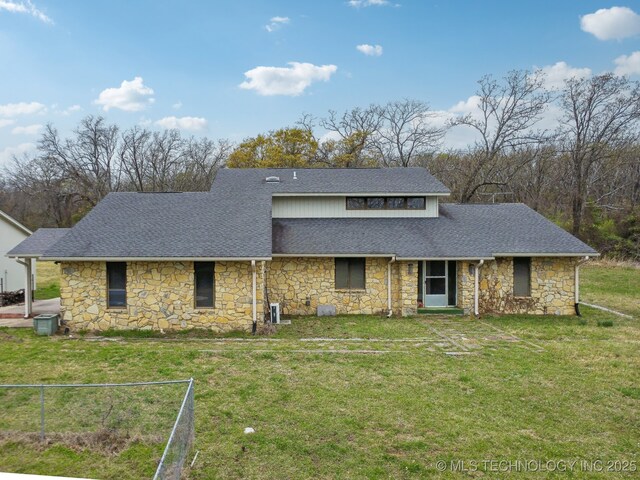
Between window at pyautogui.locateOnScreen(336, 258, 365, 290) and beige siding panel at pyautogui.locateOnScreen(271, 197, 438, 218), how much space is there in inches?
116

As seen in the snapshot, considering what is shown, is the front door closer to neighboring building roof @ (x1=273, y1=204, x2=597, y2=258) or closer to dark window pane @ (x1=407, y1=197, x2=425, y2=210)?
neighboring building roof @ (x1=273, y1=204, x2=597, y2=258)

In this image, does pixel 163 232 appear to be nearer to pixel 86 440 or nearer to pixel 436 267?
pixel 86 440

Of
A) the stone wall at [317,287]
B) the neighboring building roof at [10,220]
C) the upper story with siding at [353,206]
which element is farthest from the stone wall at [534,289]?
the neighboring building roof at [10,220]

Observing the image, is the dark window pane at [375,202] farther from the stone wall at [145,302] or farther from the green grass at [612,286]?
the green grass at [612,286]

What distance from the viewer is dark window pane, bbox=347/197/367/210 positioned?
1731cm

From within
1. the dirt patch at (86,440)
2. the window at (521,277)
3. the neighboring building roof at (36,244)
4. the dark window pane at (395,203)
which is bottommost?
the dirt patch at (86,440)

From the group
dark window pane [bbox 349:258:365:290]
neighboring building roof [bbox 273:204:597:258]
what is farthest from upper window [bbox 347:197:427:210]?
dark window pane [bbox 349:258:365:290]

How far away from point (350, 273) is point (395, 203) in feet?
14.2

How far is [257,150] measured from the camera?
38.7 m

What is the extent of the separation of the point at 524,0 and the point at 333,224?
44.2 ft

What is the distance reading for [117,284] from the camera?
1279cm

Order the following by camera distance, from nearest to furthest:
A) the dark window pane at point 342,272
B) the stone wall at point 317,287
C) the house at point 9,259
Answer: the stone wall at point 317,287 < the dark window pane at point 342,272 < the house at point 9,259

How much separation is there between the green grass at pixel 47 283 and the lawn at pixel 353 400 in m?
7.37

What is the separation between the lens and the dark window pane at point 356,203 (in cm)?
1731
